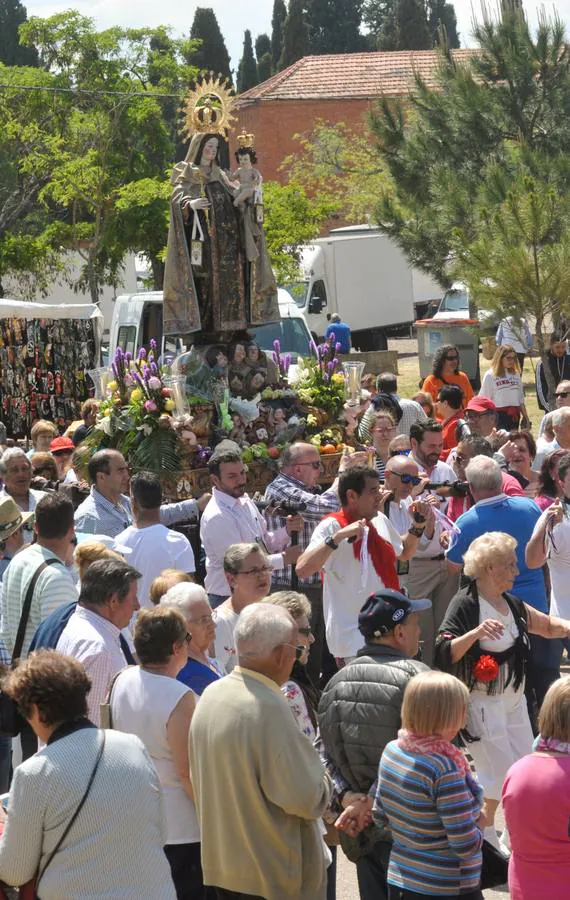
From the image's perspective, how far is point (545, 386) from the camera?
1548 cm

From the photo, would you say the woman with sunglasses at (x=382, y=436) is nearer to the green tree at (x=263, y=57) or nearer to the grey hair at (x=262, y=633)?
the grey hair at (x=262, y=633)

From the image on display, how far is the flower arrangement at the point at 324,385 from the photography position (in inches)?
506

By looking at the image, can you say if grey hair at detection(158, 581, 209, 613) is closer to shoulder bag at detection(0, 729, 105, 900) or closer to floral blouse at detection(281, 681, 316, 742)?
floral blouse at detection(281, 681, 316, 742)

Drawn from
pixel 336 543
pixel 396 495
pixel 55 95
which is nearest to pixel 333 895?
pixel 336 543

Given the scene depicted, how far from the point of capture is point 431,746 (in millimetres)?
4660

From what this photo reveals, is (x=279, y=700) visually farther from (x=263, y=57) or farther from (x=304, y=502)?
(x=263, y=57)

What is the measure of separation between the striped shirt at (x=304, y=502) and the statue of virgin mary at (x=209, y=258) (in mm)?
4586

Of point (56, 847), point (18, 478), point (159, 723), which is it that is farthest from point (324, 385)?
point (56, 847)

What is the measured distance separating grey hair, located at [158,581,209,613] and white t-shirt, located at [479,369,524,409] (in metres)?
8.68

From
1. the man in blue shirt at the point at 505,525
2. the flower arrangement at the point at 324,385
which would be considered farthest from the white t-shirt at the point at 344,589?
the flower arrangement at the point at 324,385

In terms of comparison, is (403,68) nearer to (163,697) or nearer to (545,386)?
(545,386)

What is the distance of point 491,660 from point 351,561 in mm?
1220

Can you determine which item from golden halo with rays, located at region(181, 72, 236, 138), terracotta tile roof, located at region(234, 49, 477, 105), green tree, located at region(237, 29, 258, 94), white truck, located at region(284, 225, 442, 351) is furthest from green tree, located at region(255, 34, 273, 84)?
golden halo with rays, located at region(181, 72, 236, 138)

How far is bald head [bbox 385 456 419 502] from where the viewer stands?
8.59 meters
